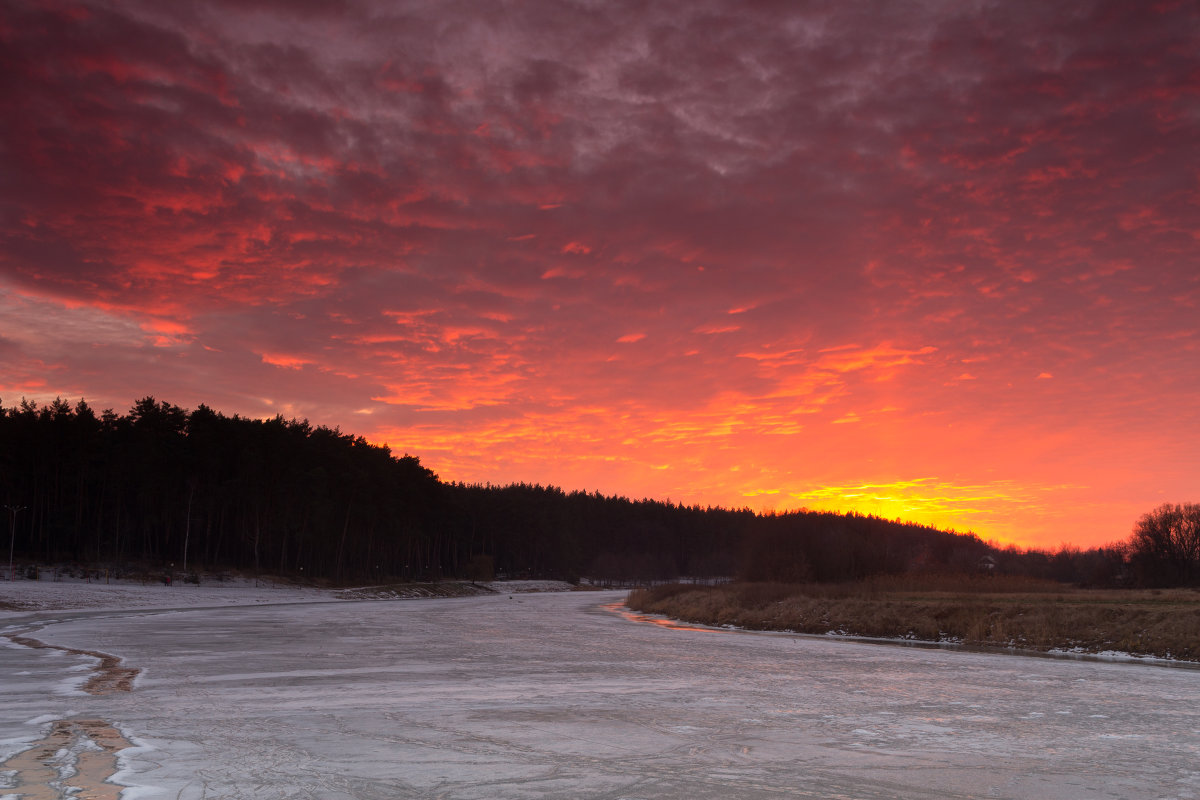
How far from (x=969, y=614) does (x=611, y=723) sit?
29.1 metres

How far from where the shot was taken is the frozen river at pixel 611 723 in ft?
29.2

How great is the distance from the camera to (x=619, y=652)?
27125 mm

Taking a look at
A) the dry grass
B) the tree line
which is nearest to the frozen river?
the dry grass

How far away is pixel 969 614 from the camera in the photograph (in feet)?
120

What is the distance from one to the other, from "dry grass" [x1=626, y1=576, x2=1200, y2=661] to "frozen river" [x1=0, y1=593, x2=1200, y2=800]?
4.54 meters

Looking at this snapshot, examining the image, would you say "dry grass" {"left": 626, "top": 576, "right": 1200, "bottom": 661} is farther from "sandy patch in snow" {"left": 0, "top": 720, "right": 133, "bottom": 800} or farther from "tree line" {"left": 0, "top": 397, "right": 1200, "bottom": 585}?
"sandy patch in snow" {"left": 0, "top": 720, "right": 133, "bottom": 800}

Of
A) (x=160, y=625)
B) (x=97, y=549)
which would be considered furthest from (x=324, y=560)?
(x=160, y=625)

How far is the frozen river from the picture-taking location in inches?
350

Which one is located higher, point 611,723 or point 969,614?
point 611,723

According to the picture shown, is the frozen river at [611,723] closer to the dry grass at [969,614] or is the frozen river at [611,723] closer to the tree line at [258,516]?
the dry grass at [969,614]

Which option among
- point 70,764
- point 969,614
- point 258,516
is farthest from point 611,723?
point 258,516

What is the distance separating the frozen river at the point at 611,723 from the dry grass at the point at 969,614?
4536mm

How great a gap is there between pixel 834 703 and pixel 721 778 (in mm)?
7486

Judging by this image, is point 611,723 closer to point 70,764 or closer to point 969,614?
point 70,764
